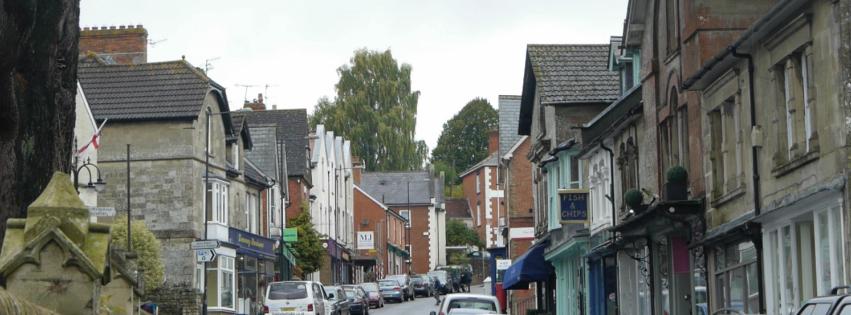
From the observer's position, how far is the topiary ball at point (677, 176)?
27.6 meters

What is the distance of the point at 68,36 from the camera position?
14.2 metres

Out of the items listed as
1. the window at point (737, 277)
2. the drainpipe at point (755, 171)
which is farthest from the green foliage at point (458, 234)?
the drainpipe at point (755, 171)

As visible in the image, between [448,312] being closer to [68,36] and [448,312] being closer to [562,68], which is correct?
[562,68]

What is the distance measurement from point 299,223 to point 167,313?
69.4 feet

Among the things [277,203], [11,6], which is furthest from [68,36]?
[277,203]

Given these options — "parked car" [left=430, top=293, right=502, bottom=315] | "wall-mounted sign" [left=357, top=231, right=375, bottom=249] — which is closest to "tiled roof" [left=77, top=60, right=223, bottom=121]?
"parked car" [left=430, top=293, right=502, bottom=315]

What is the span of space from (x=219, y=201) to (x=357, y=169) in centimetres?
5128

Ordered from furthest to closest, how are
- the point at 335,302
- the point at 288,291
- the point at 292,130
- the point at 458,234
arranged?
the point at 458,234
the point at 292,130
the point at 335,302
the point at 288,291

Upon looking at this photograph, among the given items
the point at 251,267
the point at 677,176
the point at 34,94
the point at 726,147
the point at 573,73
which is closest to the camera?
the point at 34,94

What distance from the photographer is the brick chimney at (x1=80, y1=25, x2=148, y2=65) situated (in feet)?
189

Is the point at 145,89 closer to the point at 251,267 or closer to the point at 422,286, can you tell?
the point at 251,267

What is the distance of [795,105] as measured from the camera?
66.1 ft

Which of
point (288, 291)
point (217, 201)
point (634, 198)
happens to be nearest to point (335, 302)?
point (288, 291)

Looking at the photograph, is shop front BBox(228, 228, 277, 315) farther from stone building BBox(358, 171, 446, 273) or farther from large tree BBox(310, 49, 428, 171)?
stone building BBox(358, 171, 446, 273)
